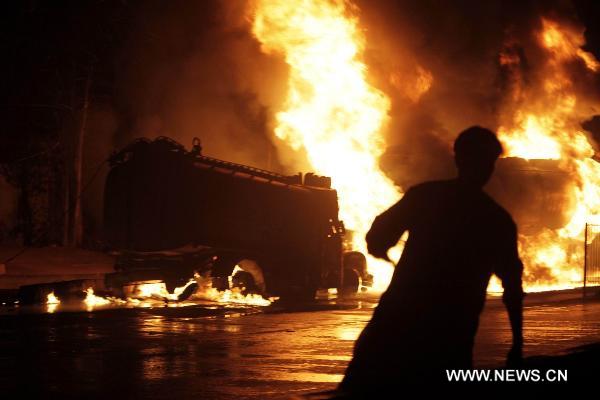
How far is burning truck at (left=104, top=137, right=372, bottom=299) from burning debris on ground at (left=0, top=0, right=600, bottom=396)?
0.24ft

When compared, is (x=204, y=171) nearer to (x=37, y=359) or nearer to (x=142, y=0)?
(x=37, y=359)

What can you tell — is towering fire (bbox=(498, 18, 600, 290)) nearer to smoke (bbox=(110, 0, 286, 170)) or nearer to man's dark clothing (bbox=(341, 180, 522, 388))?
smoke (bbox=(110, 0, 286, 170))

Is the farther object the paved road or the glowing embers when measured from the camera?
the glowing embers

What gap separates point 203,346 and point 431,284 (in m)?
8.59

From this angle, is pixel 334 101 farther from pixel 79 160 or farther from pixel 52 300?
pixel 52 300

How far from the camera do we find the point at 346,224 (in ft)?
97.7

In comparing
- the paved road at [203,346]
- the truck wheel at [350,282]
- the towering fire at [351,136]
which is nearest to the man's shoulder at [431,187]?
the paved road at [203,346]

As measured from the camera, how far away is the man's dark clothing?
15.9 feet

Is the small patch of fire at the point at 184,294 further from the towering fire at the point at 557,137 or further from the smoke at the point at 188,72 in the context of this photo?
the smoke at the point at 188,72

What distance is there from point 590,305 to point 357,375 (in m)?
18.3

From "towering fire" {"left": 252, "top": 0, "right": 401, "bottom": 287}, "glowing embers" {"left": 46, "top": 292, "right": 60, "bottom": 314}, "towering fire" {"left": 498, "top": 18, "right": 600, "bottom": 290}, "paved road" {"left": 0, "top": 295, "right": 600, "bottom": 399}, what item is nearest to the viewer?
"paved road" {"left": 0, "top": 295, "right": 600, "bottom": 399}

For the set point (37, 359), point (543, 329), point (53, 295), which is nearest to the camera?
point (37, 359)

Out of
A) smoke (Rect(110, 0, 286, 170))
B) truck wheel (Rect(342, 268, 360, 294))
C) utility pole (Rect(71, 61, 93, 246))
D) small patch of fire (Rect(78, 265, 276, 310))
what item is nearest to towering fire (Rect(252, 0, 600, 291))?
smoke (Rect(110, 0, 286, 170))

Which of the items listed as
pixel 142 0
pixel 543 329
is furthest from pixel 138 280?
pixel 142 0
